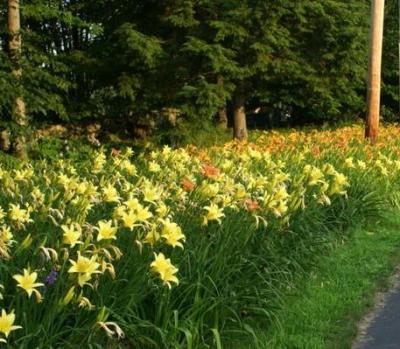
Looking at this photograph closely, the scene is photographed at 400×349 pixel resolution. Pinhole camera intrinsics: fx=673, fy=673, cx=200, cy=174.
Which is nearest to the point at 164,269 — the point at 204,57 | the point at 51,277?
the point at 51,277

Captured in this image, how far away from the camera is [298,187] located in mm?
6297

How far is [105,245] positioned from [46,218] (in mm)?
848

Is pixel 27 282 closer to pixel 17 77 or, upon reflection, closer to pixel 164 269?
pixel 164 269

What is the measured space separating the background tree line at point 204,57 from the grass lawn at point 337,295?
774cm

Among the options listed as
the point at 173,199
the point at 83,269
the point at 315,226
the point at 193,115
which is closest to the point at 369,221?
the point at 315,226

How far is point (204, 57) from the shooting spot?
593 inches

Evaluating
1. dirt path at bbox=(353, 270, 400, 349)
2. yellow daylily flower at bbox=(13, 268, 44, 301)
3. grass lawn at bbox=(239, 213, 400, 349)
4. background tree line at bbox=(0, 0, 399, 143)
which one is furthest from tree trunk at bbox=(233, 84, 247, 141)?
yellow daylily flower at bbox=(13, 268, 44, 301)

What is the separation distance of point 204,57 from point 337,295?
1045cm

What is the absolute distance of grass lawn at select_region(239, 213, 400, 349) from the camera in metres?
4.34

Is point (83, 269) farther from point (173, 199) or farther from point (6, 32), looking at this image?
point (6, 32)

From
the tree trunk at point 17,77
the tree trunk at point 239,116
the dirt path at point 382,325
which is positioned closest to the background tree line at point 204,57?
the tree trunk at point 239,116

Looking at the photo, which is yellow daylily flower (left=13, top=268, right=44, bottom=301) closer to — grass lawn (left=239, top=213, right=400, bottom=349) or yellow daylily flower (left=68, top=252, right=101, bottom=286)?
yellow daylily flower (left=68, top=252, right=101, bottom=286)

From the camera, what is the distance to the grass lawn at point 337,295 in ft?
14.2

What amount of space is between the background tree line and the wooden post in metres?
2.55
